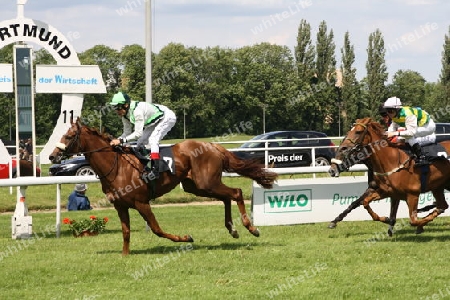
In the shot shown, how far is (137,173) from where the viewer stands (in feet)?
30.9

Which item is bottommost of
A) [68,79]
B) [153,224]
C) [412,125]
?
[153,224]

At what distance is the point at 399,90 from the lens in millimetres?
72625

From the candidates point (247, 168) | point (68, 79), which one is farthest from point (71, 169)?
point (247, 168)

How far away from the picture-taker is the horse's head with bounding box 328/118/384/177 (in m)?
9.98

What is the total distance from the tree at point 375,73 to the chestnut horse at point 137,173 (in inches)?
1979

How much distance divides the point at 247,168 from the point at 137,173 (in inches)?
65.5

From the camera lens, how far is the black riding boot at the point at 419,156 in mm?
10273

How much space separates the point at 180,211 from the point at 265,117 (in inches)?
2071

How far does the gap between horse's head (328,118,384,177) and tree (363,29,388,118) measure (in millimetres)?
49500

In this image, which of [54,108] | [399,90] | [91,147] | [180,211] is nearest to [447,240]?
[91,147]

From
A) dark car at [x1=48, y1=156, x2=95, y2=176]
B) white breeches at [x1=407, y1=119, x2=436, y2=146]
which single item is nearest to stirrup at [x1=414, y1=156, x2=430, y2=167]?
white breeches at [x1=407, y1=119, x2=436, y2=146]

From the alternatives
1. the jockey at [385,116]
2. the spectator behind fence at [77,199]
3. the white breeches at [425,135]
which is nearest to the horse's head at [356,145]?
the jockey at [385,116]

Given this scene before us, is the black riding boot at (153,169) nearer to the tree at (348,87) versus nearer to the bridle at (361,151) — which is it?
the bridle at (361,151)

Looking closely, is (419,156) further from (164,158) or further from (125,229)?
(125,229)
